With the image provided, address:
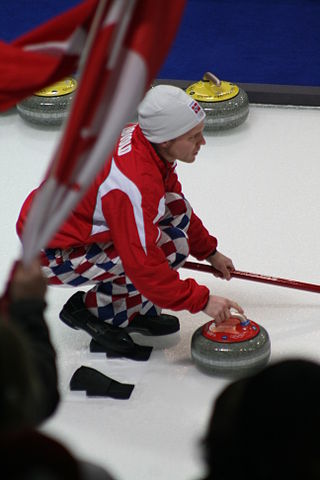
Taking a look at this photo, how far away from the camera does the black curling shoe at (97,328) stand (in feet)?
9.21

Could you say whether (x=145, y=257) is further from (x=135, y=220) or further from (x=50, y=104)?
(x=50, y=104)

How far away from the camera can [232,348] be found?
266 cm

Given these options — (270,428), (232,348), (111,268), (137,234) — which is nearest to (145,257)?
(137,234)

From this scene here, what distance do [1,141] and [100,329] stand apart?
1549 mm

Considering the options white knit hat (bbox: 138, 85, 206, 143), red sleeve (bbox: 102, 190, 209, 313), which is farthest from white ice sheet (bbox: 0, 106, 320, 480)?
white knit hat (bbox: 138, 85, 206, 143)

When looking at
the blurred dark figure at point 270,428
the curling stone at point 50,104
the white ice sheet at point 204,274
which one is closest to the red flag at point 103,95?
the white ice sheet at point 204,274

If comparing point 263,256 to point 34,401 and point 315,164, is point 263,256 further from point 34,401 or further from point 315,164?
point 34,401

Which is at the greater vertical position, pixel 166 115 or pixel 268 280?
pixel 166 115

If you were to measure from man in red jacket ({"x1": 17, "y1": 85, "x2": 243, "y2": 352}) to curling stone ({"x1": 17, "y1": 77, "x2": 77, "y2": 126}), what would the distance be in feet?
4.38

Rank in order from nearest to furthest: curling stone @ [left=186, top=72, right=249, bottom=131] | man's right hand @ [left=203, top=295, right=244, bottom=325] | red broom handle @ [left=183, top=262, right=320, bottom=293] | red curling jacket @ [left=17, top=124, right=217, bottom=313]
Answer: red curling jacket @ [left=17, top=124, right=217, bottom=313] → man's right hand @ [left=203, top=295, right=244, bottom=325] → red broom handle @ [left=183, top=262, right=320, bottom=293] → curling stone @ [left=186, top=72, right=249, bottom=131]

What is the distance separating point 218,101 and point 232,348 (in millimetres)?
1559

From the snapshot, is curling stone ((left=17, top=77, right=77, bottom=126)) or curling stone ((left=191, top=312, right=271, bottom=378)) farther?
curling stone ((left=17, top=77, right=77, bottom=126))

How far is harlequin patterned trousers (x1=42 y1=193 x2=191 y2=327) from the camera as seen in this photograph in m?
2.67

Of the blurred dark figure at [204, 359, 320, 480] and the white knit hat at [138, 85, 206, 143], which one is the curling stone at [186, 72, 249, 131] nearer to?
the white knit hat at [138, 85, 206, 143]
